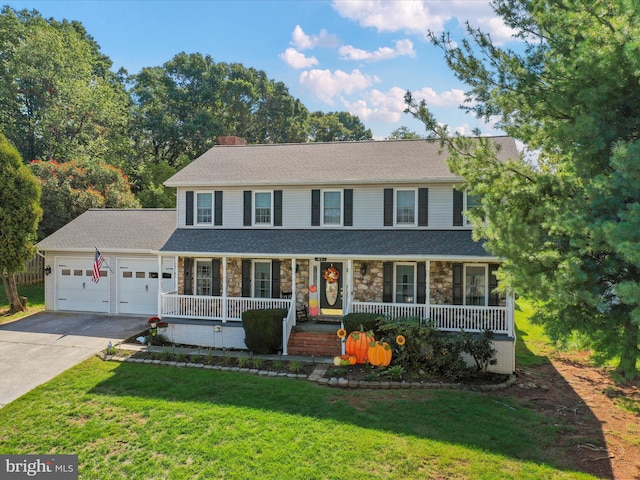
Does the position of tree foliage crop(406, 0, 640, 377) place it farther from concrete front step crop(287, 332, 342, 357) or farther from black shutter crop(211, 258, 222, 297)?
black shutter crop(211, 258, 222, 297)

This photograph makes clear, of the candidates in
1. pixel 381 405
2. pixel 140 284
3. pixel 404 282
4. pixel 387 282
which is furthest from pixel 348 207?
pixel 140 284

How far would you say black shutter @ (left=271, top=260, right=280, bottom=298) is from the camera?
15078mm

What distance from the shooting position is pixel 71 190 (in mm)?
23109

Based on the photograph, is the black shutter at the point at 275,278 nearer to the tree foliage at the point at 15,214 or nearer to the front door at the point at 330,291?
the front door at the point at 330,291

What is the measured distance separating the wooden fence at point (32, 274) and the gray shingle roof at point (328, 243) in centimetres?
1105

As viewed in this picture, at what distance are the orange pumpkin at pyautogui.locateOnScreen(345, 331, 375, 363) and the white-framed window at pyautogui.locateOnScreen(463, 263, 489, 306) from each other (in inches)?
160

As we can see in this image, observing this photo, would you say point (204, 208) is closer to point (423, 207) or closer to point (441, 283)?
point (423, 207)

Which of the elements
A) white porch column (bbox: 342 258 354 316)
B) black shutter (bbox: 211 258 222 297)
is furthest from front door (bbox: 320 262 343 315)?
black shutter (bbox: 211 258 222 297)

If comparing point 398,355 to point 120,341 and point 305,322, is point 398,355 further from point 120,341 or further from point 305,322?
point 120,341

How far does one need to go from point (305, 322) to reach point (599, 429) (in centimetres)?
843

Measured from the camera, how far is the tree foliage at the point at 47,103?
98.9 ft

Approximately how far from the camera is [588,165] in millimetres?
6406

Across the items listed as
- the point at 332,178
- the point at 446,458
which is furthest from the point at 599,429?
the point at 332,178

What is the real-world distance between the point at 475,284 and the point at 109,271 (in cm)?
1426
